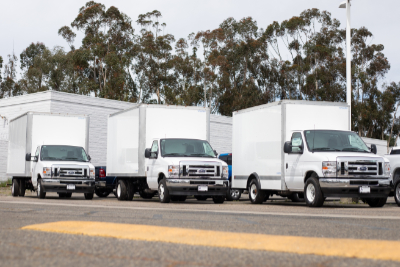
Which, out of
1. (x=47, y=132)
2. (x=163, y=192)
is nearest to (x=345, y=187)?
(x=163, y=192)

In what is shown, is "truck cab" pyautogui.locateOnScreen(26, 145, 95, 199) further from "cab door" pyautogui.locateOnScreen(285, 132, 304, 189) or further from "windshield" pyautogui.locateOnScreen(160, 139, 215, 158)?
"cab door" pyautogui.locateOnScreen(285, 132, 304, 189)

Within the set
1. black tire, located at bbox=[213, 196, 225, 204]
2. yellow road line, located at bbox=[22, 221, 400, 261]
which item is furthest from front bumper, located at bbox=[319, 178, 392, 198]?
yellow road line, located at bbox=[22, 221, 400, 261]

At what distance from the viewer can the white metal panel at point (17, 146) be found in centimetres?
2383

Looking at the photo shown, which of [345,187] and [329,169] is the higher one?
[329,169]

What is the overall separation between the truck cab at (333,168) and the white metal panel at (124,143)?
5.85m

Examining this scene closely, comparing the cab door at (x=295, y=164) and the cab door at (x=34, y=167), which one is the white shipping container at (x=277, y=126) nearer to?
the cab door at (x=295, y=164)

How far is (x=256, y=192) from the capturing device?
18922 millimetres

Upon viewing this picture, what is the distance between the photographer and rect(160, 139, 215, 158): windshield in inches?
758

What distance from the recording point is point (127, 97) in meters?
57.7

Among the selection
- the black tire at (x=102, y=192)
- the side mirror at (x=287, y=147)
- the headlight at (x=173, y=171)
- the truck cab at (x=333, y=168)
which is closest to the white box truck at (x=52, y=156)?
the black tire at (x=102, y=192)

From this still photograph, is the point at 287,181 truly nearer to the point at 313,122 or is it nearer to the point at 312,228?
the point at 313,122

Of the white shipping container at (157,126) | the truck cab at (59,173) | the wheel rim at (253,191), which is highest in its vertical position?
the white shipping container at (157,126)

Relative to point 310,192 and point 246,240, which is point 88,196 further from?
point 246,240

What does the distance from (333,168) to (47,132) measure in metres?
12.4
